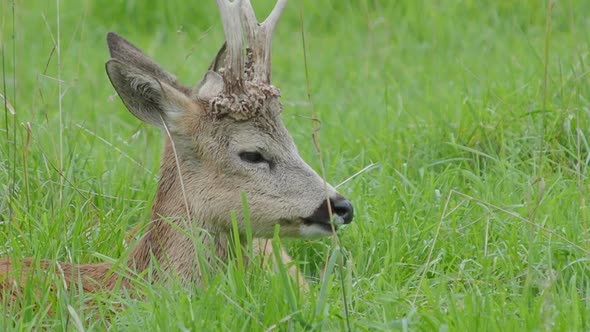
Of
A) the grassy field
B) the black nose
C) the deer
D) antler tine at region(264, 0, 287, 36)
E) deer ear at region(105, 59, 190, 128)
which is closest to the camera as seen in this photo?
the grassy field

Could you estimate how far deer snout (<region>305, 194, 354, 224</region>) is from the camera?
4496 millimetres

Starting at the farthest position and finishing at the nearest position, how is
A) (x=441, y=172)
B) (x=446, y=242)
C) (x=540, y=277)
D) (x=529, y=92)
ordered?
(x=529, y=92) → (x=441, y=172) → (x=446, y=242) → (x=540, y=277)

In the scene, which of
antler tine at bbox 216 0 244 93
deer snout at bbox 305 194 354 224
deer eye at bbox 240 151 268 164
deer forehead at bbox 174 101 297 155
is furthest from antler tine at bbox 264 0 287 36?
deer snout at bbox 305 194 354 224

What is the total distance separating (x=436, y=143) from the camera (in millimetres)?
6316

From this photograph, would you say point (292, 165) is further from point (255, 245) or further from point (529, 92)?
point (529, 92)

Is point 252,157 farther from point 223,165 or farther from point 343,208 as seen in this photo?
point 343,208

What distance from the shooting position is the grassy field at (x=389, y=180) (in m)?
4.07

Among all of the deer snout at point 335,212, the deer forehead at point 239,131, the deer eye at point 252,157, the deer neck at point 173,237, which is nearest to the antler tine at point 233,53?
the deer forehead at point 239,131

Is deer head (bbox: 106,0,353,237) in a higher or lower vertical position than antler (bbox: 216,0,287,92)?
lower

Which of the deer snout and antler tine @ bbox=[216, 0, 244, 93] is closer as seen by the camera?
the deer snout

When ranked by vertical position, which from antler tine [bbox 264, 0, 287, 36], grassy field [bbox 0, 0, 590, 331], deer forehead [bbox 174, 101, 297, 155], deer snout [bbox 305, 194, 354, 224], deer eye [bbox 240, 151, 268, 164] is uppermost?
antler tine [bbox 264, 0, 287, 36]

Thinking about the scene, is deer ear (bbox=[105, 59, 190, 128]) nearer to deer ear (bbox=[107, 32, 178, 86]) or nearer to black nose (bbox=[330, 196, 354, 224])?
deer ear (bbox=[107, 32, 178, 86])

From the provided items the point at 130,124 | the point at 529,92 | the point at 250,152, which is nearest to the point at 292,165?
the point at 250,152

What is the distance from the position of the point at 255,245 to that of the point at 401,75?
12.3ft
